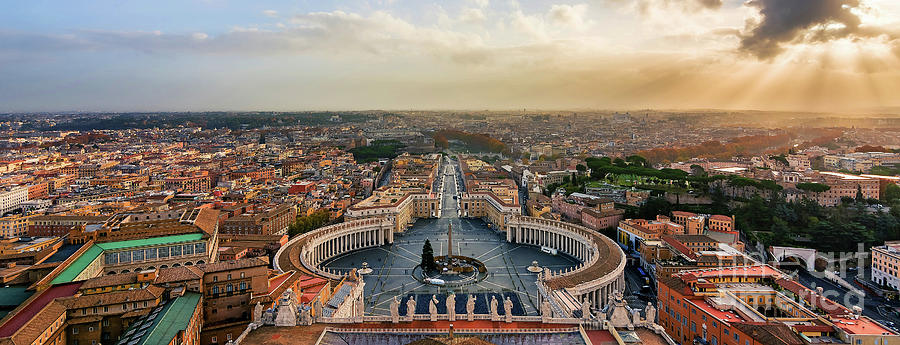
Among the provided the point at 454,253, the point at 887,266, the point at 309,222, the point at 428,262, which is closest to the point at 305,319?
the point at 428,262

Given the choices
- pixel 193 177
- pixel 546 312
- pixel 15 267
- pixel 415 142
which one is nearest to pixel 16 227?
pixel 15 267

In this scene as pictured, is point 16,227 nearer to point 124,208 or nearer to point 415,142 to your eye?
point 124,208

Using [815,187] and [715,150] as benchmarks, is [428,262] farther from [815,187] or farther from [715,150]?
[715,150]

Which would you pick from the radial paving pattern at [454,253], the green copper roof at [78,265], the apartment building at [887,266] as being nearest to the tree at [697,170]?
the radial paving pattern at [454,253]

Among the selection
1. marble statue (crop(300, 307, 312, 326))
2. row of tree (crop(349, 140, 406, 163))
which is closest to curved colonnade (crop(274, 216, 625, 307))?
marble statue (crop(300, 307, 312, 326))

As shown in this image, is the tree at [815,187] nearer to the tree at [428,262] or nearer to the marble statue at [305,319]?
the tree at [428,262]

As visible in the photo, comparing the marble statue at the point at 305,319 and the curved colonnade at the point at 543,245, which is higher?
the marble statue at the point at 305,319
